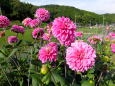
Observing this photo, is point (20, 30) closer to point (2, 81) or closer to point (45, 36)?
point (45, 36)

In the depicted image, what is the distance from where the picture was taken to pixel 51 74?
6.30ft

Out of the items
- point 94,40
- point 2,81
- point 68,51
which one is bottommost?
point 2,81

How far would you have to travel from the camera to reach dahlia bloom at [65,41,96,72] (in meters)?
1.64

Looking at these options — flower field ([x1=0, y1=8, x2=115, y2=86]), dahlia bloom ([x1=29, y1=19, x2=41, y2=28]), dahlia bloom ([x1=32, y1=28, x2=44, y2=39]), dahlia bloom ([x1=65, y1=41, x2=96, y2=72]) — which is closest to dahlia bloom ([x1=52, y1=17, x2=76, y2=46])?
flower field ([x1=0, y1=8, x2=115, y2=86])

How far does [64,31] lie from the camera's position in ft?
6.28

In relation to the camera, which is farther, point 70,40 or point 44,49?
point 44,49

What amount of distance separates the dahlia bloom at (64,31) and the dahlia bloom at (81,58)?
0.69ft

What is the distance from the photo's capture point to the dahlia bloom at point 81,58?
1.64 metres

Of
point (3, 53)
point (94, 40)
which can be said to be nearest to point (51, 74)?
point (3, 53)

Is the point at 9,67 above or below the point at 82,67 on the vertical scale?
below

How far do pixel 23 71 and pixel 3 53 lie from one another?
0.35 m

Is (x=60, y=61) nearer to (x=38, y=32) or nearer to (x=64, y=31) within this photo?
(x=64, y=31)

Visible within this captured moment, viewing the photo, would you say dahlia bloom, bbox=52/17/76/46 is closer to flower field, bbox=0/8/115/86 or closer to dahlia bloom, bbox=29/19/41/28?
flower field, bbox=0/8/115/86

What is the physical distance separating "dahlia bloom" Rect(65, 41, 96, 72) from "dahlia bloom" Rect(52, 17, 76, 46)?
0.69ft
